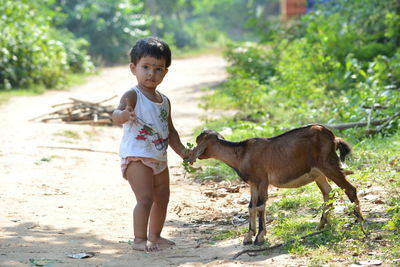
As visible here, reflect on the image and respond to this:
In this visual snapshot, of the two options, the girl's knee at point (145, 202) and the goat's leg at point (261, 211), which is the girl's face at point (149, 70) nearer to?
the girl's knee at point (145, 202)

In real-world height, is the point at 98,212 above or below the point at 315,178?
below

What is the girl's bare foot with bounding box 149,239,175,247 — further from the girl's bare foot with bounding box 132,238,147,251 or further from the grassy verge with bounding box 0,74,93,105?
the grassy verge with bounding box 0,74,93,105

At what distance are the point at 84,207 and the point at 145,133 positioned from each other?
1.74 meters

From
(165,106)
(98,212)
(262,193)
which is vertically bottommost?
(98,212)

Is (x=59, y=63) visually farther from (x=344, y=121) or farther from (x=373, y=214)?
(x=373, y=214)

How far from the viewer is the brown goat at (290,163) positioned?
4547mm

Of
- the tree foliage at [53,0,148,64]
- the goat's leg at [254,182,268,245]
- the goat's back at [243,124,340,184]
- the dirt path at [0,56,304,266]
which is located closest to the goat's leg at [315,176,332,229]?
the goat's back at [243,124,340,184]

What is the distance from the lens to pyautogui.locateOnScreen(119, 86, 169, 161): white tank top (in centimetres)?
486

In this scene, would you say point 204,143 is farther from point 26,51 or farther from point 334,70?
point 26,51

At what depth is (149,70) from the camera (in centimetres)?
489

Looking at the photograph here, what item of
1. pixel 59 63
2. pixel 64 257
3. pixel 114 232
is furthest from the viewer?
pixel 59 63

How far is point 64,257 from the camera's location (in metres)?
4.45

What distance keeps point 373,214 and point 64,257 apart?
2.47 metres

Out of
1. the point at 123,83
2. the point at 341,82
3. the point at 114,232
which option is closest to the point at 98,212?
the point at 114,232
